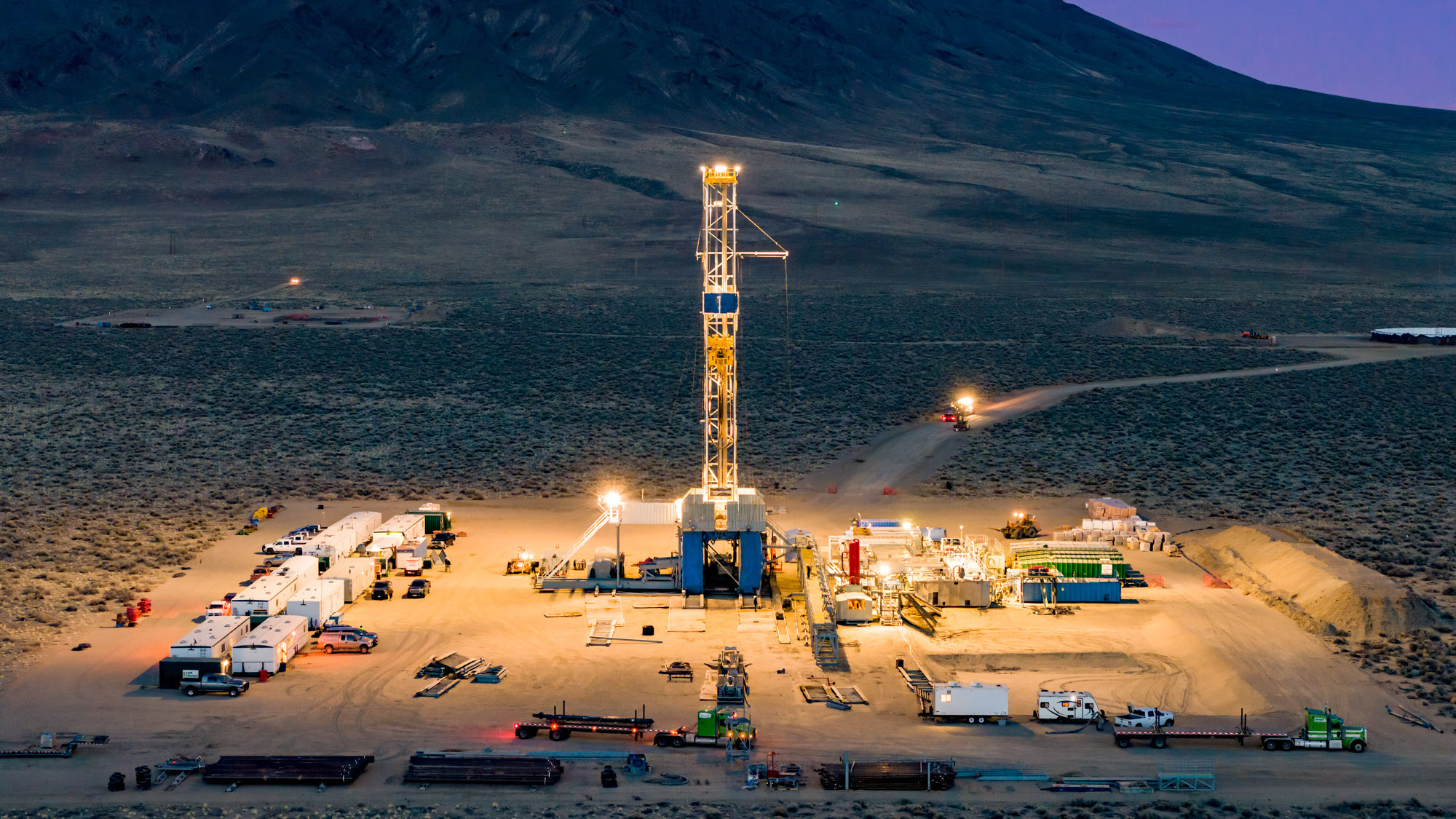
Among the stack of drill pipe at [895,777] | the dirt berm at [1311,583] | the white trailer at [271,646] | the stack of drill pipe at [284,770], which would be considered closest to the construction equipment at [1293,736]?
the stack of drill pipe at [895,777]

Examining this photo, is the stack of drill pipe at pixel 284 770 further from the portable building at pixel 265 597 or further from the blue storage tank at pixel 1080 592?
the blue storage tank at pixel 1080 592

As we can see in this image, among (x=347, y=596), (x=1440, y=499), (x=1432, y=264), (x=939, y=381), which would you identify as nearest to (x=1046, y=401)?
(x=939, y=381)

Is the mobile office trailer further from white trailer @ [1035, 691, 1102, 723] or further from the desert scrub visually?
white trailer @ [1035, 691, 1102, 723]

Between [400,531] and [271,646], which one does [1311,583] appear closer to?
[400,531]

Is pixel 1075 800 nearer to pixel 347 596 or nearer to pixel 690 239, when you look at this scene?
pixel 347 596

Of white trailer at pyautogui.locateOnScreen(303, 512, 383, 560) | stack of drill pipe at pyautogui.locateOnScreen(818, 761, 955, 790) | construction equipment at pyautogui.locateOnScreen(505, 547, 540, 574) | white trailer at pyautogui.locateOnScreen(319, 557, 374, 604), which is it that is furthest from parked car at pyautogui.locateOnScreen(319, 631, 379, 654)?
stack of drill pipe at pyautogui.locateOnScreen(818, 761, 955, 790)
